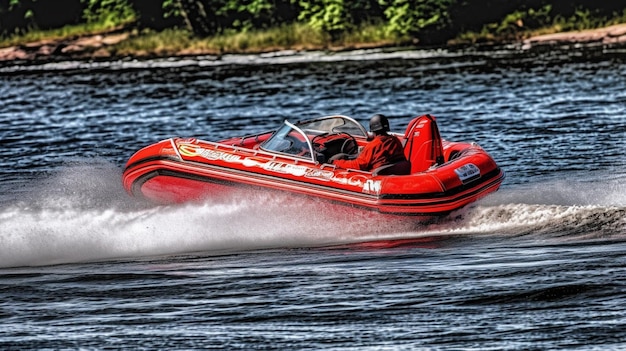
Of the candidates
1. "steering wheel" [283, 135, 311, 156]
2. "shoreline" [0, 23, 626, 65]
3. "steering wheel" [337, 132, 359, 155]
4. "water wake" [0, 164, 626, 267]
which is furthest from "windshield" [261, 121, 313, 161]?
A: "shoreline" [0, 23, 626, 65]

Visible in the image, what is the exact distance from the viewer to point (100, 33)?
199 feet

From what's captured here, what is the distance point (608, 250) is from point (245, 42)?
43.3 m

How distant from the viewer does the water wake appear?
14.9 meters

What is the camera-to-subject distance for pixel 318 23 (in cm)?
5575

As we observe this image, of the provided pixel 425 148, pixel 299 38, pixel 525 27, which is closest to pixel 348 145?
pixel 425 148

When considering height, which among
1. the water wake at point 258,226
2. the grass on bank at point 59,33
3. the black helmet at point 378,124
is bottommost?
the grass on bank at point 59,33

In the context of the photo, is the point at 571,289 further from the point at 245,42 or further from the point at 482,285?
the point at 245,42

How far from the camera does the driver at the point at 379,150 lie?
15.3 metres

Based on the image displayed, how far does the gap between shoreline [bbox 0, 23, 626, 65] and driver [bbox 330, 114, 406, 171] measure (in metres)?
33.9

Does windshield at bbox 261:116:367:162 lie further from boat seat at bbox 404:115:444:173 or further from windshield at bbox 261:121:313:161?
boat seat at bbox 404:115:444:173

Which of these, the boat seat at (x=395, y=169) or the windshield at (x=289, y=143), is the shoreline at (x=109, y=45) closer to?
the windshield at (x=289, y=143)

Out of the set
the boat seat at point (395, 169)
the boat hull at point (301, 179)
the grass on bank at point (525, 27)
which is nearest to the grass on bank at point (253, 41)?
the grass on bank at point (525, 27)

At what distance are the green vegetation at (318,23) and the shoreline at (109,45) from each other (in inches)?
21.9

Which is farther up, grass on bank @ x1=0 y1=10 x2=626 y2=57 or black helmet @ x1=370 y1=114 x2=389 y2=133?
black helmet @ x1=370 y1=114 x2=389 y2=133
